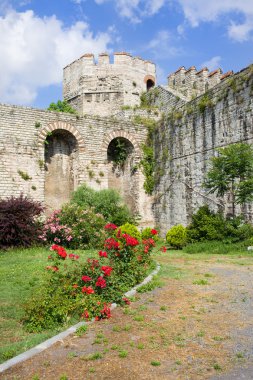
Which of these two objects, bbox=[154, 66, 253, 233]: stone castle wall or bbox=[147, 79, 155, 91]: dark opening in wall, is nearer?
bbox=[154, 66, 253, 233]: stone castle wall

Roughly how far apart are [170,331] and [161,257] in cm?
652

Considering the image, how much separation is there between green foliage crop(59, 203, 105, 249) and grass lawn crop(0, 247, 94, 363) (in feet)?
5.61

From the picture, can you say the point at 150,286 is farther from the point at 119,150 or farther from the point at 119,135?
the point at 119,150

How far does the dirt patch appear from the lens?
11.2ft

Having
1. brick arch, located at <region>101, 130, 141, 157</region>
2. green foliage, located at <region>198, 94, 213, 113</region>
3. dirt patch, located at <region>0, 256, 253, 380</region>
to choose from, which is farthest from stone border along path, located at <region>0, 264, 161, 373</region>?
brick arch, located at <region>101, 130, 141, 157</region>

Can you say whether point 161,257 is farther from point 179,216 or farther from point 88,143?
point 88,143

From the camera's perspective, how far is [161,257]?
35.8 ft

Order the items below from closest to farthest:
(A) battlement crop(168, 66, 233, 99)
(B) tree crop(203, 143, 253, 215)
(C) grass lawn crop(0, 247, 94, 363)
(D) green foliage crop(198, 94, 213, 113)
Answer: (C) grass lawn crop(0, 247, 94, 363) < (B) tree crop(203, 143, 253, 215) < (D) green foliage crop(198, 94, 213, 113) < (A) battlement crop(168, 66, 233, 99)

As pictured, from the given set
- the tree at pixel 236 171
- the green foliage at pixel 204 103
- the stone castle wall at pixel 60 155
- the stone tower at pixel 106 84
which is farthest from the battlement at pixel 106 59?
the tree at pixel 236 171

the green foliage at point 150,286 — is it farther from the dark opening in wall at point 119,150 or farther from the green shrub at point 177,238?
the dark opening in wall at point 119,150

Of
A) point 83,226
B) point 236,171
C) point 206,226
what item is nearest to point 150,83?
point 236,171

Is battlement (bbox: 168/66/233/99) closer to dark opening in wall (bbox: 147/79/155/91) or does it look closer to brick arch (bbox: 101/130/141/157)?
dark opening in wall (bbox: 147/79/155/91)

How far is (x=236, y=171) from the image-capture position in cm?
1220

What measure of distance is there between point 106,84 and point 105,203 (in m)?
11.4
